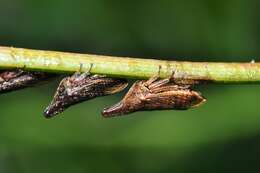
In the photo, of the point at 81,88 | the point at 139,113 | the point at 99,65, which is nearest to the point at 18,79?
the point at 81,88

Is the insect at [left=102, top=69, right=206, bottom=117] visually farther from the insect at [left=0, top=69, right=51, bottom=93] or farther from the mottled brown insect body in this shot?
the insect at [left=0, top=69, right=51, bottom=93]

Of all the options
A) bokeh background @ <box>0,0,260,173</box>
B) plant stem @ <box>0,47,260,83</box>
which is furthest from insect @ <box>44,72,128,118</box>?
bokeh background @ <box>0,0,260,173</box>

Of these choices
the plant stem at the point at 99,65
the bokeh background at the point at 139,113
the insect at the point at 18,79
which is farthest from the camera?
the bokeh background at the point at 139,113

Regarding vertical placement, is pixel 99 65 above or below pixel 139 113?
below

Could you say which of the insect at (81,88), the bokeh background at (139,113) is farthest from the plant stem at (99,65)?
the bokeh background at (139,113)

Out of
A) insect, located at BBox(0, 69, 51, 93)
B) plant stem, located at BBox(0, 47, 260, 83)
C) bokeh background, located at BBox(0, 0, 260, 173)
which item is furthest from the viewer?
bokeh background, located at BBox(0, 0, 260, 173)

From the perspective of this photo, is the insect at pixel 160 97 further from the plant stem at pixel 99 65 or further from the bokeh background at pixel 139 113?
the bokeh background at pixel 139 113

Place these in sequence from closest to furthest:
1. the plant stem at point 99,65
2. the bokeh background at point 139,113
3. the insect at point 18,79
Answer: the plant stem at point 99,65 → the insect at point 18,79 → the bokeh background at point 139,113

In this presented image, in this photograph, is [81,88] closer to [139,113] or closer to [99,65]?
[99,65]
